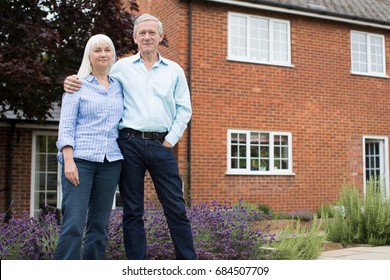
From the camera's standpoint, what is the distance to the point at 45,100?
9523 mm

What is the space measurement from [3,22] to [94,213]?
5508 millimetres

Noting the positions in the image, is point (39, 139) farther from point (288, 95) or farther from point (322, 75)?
point (322, 75)

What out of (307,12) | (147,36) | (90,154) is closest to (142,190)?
(90,154)

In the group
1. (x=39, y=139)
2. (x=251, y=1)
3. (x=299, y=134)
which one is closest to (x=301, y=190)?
(x=299, y=134)

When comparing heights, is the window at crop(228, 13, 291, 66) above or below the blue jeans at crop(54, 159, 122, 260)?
above

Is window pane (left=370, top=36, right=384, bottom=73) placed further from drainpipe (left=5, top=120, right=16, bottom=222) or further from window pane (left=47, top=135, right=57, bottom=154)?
drainpipe (left=5, top=120, right=16, bottom=222)

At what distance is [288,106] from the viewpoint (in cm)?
1403

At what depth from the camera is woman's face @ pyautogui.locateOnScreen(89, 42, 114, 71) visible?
414cm

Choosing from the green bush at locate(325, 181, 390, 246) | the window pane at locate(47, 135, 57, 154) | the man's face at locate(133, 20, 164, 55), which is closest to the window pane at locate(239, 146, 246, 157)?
the window pane at locate(47, 135, 57, 154)

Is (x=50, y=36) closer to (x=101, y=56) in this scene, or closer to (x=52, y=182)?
(x=101, y=56)

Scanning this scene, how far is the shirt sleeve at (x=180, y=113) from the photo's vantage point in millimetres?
4328

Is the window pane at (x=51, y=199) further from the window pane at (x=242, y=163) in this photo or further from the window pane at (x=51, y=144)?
the window pane at (x=242, y=163)

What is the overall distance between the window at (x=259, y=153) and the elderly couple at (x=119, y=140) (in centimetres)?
881

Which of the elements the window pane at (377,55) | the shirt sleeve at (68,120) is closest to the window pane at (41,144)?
the window pane at (377,55)
